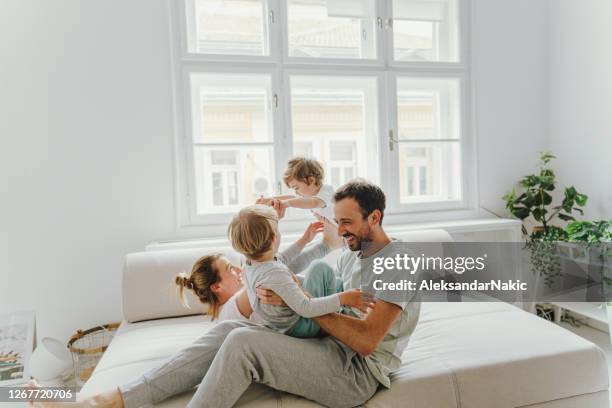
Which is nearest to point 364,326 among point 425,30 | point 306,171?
point 306,171

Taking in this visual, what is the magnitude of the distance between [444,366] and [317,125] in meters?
1.95

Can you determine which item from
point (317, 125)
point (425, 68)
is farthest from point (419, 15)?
point (317, 125)

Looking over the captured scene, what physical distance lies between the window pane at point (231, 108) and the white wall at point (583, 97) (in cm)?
217

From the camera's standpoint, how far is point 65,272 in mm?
2711

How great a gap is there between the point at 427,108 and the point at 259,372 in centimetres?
253

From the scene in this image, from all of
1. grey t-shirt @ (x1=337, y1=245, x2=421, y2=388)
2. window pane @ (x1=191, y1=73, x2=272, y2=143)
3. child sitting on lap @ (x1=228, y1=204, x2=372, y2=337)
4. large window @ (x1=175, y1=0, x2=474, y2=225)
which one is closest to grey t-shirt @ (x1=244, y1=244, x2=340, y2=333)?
child sitting on lap @ (x1=228, y1=204, x2=372, y2=337)

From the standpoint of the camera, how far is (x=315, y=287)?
1565 mm

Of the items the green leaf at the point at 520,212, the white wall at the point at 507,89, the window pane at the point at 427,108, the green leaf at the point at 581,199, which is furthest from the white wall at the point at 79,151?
the green leaf at the point at 581,199

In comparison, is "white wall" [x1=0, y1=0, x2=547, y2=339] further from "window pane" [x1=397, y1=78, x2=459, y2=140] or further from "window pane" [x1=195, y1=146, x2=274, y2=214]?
"window pane" [x1=397, y1=78, x2=459, y2=140]

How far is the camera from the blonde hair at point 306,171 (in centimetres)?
227

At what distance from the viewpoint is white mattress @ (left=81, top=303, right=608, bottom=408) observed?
4.93ft

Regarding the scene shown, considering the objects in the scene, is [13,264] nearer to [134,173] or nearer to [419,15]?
[134,173]

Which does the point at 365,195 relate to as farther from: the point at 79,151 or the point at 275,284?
the point at 79,151

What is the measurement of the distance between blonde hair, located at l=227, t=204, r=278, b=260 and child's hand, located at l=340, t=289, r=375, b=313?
0.32 m
